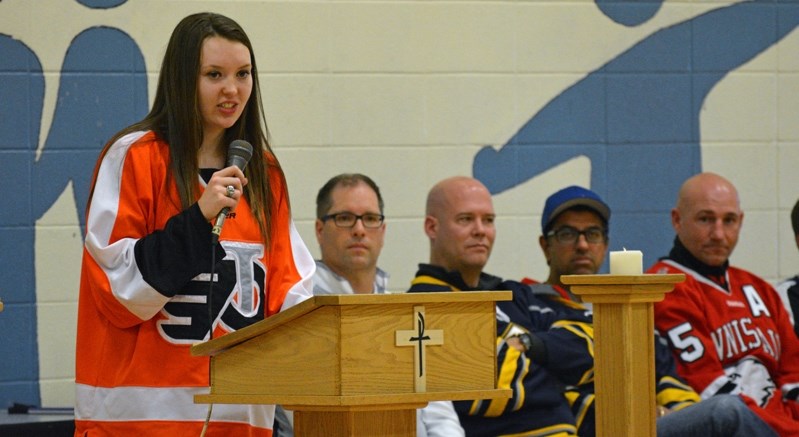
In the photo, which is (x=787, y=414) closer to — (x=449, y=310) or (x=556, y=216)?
(x=556, y=216)

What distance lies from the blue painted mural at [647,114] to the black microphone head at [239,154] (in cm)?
243

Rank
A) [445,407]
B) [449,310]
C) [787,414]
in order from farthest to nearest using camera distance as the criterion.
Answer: [787,414]
[445,407]
[449,310]

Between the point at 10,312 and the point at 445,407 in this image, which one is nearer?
the point at 445,407

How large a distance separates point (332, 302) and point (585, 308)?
228 centimetres

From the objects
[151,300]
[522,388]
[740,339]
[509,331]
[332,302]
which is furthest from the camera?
[740,339]

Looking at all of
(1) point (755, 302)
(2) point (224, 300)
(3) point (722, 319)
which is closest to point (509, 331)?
(3) point (722, 319)

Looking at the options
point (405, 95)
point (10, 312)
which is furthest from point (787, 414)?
point (10, 312)

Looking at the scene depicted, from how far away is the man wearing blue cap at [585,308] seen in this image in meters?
3.54

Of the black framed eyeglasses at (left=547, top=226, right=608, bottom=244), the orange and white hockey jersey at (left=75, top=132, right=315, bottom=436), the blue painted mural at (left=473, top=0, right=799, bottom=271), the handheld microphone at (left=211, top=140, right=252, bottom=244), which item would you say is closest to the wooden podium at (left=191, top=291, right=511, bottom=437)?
the orange and white hockey jersey at (left=75, top=132, right=315, bottom=436)

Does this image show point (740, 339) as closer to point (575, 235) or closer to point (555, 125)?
point (575, 235)

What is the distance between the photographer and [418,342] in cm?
186

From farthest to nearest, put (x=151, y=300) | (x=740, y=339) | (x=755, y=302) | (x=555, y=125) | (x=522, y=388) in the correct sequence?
1. (x=555, y=125)
2. (x=755, y=302)
3. (x=740, y=339)
4. (x=522, y=388)
5. (x=151, y=300)

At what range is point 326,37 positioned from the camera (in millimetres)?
4316

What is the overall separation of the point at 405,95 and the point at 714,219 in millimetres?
1254
